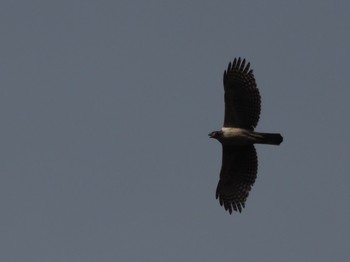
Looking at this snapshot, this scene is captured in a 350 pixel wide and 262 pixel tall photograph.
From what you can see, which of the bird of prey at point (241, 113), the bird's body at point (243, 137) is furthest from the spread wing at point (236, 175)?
the bird's body at point (243, 137)

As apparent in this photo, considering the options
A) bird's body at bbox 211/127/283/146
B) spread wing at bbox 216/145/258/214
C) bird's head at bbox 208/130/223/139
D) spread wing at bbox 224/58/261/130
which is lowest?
spread wing at bbox 216/145/258/214

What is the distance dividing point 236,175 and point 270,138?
2656 millimetres

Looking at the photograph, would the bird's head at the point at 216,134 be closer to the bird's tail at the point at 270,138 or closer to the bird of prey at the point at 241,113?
the bird of prey at the point at 241,113

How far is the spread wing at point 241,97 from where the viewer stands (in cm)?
2506

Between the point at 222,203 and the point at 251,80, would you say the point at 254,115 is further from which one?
the point at 222,203

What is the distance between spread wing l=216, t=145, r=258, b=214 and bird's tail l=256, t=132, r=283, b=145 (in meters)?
1.32

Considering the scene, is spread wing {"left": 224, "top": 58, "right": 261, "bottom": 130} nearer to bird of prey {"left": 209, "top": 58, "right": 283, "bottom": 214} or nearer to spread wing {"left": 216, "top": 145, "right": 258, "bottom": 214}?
bird of prey {"left": 209, "top": 58, "right": 283, "bottom": 214}

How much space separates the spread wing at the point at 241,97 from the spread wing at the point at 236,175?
1064 mm

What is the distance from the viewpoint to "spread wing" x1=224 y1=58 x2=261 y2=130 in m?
25.1

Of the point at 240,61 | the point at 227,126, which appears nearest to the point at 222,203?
the point at 227,126

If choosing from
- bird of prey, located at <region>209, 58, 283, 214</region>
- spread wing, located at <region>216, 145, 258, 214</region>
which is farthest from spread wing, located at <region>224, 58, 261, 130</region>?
spread wing, located at <region>216, 145, 258, 214</region>

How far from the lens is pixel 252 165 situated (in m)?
26.1

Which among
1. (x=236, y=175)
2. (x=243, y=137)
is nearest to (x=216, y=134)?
A: (x=243, y=137)

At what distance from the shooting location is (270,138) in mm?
24188
